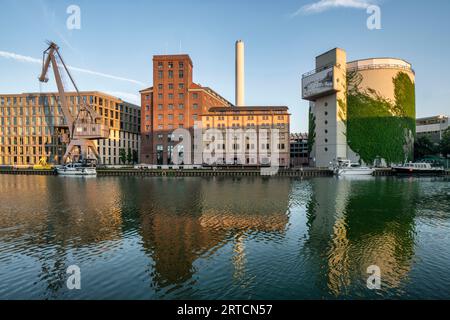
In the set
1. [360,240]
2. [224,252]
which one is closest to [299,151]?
[360,240]

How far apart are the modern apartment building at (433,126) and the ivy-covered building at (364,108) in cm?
5611

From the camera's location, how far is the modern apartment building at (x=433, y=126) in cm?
13525

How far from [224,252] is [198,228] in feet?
20.2

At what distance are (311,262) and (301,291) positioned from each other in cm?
372

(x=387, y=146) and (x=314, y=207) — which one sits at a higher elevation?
(x=387, y=146)

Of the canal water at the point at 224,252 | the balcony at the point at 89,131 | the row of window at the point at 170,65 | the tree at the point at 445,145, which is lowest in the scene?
the canal water at the point at 224,252

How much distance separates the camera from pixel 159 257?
17.4m

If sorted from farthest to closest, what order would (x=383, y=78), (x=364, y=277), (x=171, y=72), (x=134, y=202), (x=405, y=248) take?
(x=171, y=72), (x=383, y=78), (x=134, y=202), (x=405, y=248), (x=364, y=277)

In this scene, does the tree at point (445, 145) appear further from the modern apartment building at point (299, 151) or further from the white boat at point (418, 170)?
the modern apartment building at point (299, 151)

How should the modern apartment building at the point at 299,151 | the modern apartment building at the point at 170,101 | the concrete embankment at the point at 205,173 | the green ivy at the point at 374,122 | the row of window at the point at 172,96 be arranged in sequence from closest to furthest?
1. the concrete embankment at the point at 205,173
2. the green ivy at the point at 374,122
3. the modern apartment building at the point at 170,101
4. the row of window at the point at 172,96
5. the modern apartment building at the point at 299,151

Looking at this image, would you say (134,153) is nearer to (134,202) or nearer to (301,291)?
(134,202)

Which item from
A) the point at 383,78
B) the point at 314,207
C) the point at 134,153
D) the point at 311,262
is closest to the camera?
the point at 311,262

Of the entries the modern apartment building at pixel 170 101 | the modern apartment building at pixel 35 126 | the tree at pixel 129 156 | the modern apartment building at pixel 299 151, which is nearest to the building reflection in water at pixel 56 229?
the modern apartment building at pixel 170 101
